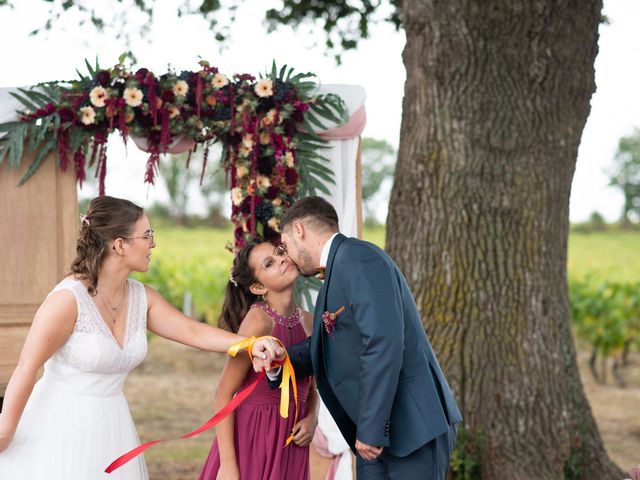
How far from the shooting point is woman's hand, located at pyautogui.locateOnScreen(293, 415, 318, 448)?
3.95 m

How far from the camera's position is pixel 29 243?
17.5ft

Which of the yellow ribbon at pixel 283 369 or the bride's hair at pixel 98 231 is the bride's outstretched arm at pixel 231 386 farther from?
the bride's hair at pixel 98 231

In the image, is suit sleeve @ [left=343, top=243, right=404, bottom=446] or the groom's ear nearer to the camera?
suit sleeve @ [left=343, top=243, right=404, bottom=446]

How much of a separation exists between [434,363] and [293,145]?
2.05m

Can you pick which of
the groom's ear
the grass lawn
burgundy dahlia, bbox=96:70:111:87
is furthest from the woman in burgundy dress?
the grass lawn

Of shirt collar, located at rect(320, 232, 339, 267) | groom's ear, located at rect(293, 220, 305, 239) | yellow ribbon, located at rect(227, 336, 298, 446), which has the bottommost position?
yellow ribbon, located at rect(227, 336, 298, 446)

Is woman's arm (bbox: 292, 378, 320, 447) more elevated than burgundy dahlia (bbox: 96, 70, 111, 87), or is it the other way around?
burgundy dahlia (bbox: 96, 70, 111, 87)

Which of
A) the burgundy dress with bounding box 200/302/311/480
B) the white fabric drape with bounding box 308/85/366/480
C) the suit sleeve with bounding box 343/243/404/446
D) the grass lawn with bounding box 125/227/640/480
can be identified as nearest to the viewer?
the suit sleeve with bounding box 343/243/404/446

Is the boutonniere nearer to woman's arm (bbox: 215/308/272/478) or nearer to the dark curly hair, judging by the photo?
woman's arm (bbox: 215/308/272/478)

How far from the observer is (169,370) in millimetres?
14031

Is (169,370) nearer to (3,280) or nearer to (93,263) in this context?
(3,280)

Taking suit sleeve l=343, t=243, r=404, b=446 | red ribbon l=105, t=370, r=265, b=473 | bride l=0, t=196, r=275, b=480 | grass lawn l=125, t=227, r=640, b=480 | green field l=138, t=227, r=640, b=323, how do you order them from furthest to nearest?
green field l=138, t=227, r=640, b=323 → grass lawn l=125, t=227, r=640, b=480 → red ribbon l=105, t=370, r=265, b=473 → bride l=0, t=196, r=275, b=480 → suit sleeve l=343, t=243, r=404, b=446

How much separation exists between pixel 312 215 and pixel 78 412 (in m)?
1.29

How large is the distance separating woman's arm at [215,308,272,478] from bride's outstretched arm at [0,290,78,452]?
0.77 metres
